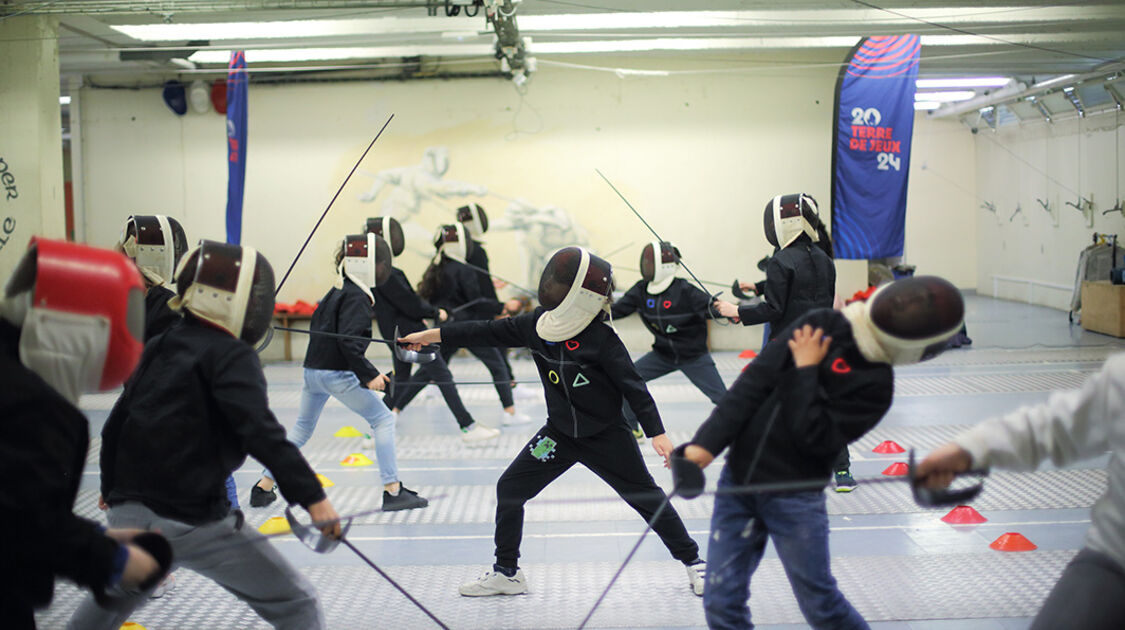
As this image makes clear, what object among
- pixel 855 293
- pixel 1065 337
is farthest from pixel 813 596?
pixel 1065 337

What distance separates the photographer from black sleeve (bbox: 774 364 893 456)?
6.88 ft

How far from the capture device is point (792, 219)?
14.0 ft

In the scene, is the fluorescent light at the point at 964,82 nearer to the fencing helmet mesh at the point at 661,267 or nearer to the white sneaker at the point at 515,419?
the fencing helmet mesh at the point at 661,267

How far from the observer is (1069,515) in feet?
12.8

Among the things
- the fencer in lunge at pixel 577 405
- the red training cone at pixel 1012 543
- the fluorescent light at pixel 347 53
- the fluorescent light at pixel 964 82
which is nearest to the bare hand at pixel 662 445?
the fencer in lunge at pixel 577 405

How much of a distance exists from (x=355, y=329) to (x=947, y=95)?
9.79 metres

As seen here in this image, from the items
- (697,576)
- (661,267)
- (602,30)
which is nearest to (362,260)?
(661,267)

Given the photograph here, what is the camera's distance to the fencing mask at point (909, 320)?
6.64 ft

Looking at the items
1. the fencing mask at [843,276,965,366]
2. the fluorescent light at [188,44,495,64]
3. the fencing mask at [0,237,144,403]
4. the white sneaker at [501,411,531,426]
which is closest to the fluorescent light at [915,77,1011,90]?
the fluorescent light at [188,44,495,64]

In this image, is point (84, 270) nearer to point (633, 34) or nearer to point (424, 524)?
point (424, 524)

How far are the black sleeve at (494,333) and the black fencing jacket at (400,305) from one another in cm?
252

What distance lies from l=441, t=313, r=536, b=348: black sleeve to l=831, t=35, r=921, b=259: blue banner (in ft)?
16.1

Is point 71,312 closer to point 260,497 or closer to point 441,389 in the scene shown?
point 260,497

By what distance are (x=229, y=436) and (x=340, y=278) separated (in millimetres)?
2450
